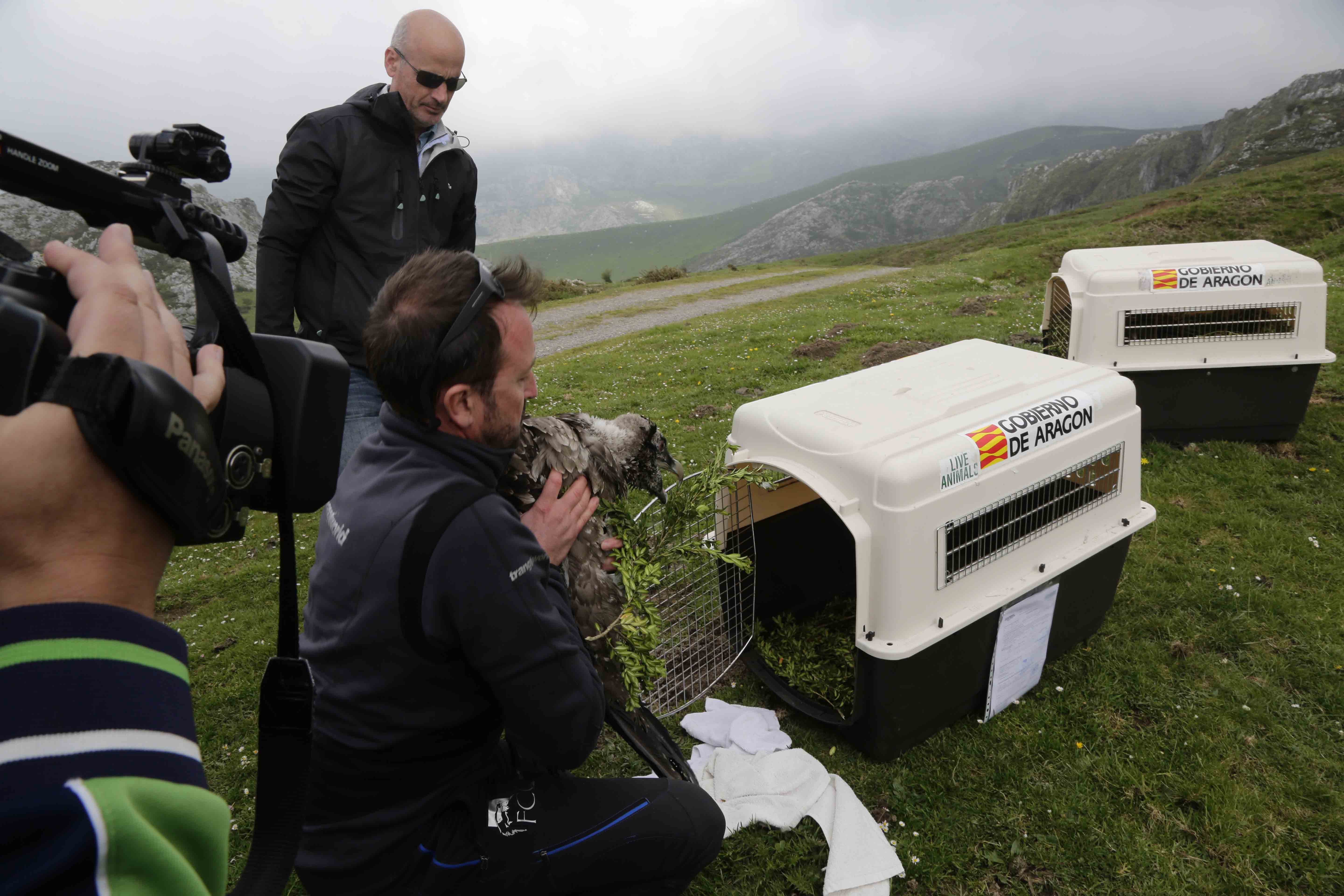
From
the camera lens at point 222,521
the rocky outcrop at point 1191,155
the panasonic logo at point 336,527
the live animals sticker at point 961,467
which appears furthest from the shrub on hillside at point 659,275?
the rocky outcrop at point 1191,155

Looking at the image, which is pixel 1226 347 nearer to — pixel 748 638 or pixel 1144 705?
pixel 1144 705

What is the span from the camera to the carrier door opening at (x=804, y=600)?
4035mm

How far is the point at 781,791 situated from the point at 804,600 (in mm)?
1326

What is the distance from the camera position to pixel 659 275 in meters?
40.1

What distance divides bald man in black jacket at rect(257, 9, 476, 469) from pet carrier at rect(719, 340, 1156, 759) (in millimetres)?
1994

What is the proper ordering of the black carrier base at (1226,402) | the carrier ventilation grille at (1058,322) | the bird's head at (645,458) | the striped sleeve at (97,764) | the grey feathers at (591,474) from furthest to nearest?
the carrier ventilation grille at (1058,322), the black carrier base at (1226,402), the bird's head at (645,458), the grey feathers at (591,474), the striped sleeve at (97,764)

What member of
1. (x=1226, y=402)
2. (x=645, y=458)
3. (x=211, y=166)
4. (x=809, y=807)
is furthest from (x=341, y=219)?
(x=1226, y=402)

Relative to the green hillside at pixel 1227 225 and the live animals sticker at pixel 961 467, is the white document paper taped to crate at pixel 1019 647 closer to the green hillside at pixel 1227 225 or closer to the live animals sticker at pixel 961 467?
the live animals sticker at pixel 961 467

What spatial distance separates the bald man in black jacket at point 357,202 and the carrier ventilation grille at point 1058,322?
216 inches

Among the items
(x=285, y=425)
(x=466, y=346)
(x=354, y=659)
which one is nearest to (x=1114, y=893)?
(x=354, y=659)

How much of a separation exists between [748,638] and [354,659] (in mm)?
2632

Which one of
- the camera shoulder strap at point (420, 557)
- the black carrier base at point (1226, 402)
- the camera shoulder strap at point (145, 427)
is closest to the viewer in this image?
the camera shoulder strap at point (145, 427)

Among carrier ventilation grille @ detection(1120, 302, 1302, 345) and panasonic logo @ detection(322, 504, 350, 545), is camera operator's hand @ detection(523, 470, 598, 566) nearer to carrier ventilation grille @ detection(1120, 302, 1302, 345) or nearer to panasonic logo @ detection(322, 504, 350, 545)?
panasonic logo @ detection(322, 504, 350, 545)

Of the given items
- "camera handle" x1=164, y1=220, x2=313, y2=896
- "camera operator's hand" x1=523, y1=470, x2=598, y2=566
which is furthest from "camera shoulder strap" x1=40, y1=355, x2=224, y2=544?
"camera operator's hand" x1=523, y1=470, x2=598, y2=566
